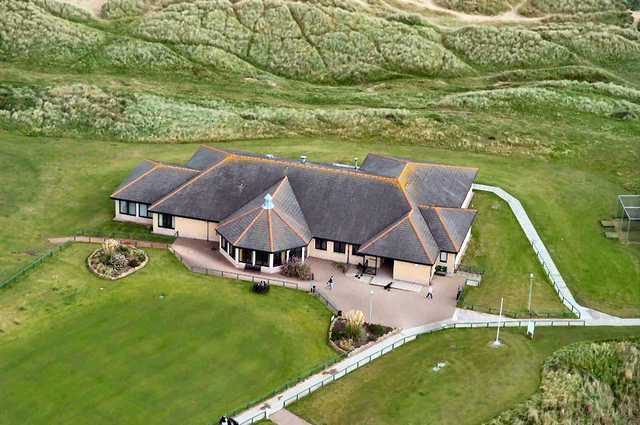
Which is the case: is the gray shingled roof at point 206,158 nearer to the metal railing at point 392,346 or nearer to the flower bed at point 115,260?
the flower bed at point 115,260

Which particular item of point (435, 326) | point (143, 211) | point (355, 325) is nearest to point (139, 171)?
point (143, 211)

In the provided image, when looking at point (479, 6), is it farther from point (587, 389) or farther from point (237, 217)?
point (587, 389)

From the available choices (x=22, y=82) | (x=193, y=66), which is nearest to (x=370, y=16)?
(x=193, y=66)

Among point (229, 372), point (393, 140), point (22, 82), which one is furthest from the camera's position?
point (22, 82)

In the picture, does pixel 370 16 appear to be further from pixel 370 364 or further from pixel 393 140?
pixel 370 364

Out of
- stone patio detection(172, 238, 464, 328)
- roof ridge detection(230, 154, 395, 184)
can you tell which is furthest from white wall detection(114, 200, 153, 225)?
roof ridge detection(230, 154, 395, 184)

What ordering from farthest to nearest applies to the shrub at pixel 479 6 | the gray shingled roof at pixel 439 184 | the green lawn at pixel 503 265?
the shrub at pixel 479 6, the gray shingled roof at pixel 439 184, the green lawn at pixel 503 265

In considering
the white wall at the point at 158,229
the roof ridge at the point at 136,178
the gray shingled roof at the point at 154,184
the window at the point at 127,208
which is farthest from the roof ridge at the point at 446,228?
the window at the point at 127,208
